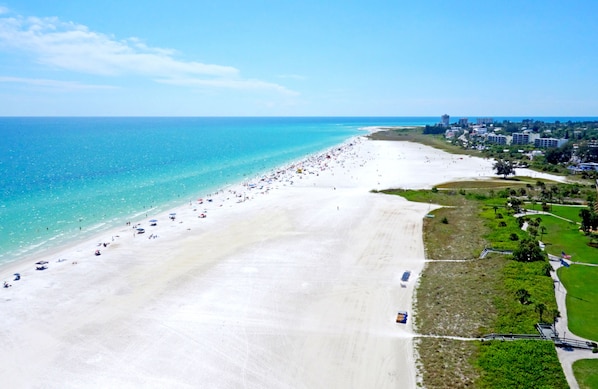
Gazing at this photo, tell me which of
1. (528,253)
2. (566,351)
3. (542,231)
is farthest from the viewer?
(542,231)

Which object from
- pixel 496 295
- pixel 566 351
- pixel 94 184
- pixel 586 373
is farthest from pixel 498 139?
pixel 586 373

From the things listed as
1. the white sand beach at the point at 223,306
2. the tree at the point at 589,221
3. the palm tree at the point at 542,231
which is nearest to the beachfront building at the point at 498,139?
the white sand beach at the point at 223,306

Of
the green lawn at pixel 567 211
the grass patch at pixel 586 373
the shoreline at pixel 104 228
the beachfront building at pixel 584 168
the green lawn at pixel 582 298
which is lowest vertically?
the grass patch at pixel 586 373

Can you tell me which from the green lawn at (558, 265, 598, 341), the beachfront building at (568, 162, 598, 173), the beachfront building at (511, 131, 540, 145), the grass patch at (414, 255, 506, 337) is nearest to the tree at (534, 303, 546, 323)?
the green lawn at (558, 265, 598, 341)

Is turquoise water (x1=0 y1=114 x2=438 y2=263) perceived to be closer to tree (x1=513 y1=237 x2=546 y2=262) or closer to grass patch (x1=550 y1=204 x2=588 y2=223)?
tree (x1=513 y1=237 x2=546 y2=262)

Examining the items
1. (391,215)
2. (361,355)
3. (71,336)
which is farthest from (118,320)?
(391,215)

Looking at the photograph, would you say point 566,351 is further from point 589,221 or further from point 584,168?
point 584,168

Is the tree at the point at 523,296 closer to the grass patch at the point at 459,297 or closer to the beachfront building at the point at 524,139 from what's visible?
the grass patch at the point at 459,297

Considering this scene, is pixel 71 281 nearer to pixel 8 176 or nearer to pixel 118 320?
pixel 118 320
